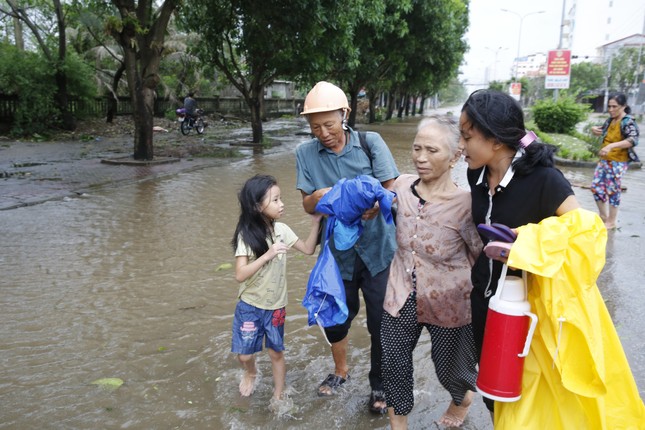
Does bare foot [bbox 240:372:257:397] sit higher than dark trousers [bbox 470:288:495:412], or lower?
lower

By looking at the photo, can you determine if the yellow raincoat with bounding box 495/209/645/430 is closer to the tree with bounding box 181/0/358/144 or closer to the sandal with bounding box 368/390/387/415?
the sandal with bounding box 368/390/387/415

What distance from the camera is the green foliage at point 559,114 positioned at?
1984 cm

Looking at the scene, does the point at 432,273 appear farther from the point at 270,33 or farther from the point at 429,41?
the point at 429,41

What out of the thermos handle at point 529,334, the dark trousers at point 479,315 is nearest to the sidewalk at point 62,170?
the dark trousers at point 479,315

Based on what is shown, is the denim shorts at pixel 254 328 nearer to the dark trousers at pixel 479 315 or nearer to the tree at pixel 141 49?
the dark trousers at pixel 479 315

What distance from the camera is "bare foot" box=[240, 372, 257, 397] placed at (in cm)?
311

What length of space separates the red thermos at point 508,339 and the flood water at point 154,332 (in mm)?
1152

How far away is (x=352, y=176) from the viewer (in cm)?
285

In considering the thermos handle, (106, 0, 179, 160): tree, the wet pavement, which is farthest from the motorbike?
the thermos handle

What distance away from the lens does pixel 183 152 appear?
14.7m


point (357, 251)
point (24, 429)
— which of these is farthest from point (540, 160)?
point (24, 429)

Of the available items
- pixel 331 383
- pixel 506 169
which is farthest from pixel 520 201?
pixel 331 383

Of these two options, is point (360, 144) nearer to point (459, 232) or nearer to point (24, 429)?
point (459, 232)

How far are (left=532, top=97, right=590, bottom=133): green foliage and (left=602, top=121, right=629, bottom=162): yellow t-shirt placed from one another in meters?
14.5
